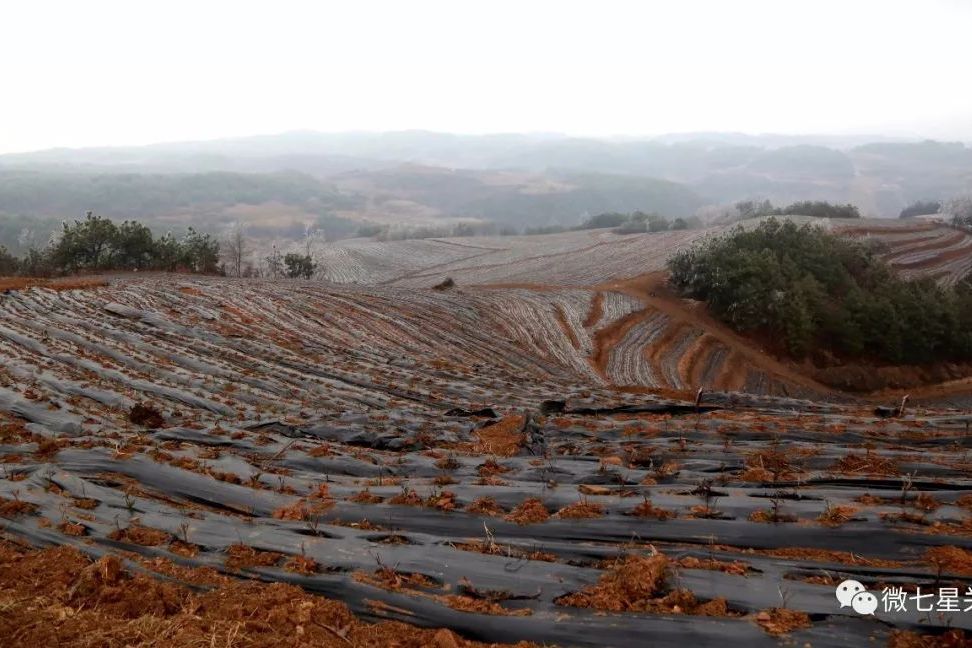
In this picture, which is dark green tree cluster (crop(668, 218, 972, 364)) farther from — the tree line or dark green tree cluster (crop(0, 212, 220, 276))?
dark green tree cluster (crop(0, 212, 220, 276))

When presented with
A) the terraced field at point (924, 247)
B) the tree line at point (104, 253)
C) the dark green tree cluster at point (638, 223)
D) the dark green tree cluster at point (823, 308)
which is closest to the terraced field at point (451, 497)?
the tree line at point (104, 253)

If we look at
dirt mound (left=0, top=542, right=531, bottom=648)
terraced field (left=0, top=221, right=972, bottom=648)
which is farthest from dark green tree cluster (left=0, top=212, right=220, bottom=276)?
dirt mound (left=0, top=542, right=531, bottom=648)

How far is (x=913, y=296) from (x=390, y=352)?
22.9 m

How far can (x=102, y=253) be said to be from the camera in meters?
24.4

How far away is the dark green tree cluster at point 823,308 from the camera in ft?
75.8

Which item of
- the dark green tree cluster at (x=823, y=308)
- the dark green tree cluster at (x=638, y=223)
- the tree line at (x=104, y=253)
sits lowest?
the dark green tree cluster at (x=823, y=308)

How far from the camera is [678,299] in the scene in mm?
26156

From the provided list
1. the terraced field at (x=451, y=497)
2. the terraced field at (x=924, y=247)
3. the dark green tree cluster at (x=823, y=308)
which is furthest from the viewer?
the terraced field at (x=924, y=247)

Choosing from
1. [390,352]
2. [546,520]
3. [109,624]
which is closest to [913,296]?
[390,352]

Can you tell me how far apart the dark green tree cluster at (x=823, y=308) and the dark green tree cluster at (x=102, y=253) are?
23.3 m

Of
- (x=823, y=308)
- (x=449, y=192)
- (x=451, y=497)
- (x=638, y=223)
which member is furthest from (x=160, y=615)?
(x=449, y=192)

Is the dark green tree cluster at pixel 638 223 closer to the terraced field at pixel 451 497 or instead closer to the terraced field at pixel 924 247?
the terraced field at pixel 924 247

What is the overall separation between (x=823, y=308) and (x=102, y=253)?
99.9 feet

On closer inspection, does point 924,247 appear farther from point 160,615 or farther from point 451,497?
point 160,615
